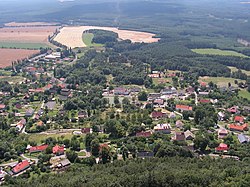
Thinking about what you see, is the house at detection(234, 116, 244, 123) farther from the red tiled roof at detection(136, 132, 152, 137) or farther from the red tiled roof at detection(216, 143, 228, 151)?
the red tiled roof at detection(136, 132, 152, 137)

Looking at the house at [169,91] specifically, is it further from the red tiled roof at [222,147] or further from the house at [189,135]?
the red tiled roof at [222,147]

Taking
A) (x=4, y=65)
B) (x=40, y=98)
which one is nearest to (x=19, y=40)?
(x=4, y=65)

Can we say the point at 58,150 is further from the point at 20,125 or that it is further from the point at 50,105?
the point at 50,105

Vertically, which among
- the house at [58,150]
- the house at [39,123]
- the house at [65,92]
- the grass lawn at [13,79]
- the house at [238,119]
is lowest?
the house at [58,150]

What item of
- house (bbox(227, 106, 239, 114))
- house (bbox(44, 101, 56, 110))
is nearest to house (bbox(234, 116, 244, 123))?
house (bbox(227, 106, 239, 114))

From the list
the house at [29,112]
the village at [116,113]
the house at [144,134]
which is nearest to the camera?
the village at [116,113]

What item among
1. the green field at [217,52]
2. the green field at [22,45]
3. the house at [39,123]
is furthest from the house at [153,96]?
the green field at [22,45]

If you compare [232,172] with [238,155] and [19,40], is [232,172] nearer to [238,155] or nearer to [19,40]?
[238,155]
